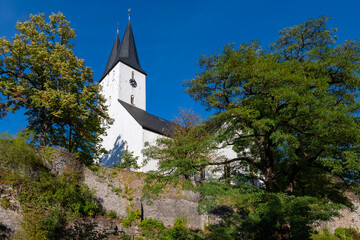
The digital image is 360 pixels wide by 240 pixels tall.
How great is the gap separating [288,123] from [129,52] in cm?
2837

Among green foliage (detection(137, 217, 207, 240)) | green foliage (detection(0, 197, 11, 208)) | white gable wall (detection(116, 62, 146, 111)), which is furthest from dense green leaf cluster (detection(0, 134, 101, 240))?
white gable wall (detection(116, 62, 146, 111))

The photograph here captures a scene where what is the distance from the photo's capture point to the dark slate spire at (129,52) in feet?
109

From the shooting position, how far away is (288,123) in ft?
30.6

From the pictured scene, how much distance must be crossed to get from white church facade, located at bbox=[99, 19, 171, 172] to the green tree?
15.6ft

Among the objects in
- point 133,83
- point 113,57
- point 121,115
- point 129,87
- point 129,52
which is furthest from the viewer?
point 113,57

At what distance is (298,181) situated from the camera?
1079 cm

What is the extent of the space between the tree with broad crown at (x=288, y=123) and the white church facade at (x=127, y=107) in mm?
12231

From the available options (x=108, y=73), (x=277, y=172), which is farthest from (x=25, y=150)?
(x=108, y=73)

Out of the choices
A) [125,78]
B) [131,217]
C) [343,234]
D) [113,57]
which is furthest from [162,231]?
[113,57]

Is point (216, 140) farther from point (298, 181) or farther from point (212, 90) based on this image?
point (298, 181)

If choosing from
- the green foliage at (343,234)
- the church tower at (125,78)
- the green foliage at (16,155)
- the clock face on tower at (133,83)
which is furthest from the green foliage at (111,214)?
the clock face on tower at (133,83)

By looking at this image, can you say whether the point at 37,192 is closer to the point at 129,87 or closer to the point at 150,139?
the point at 150,139

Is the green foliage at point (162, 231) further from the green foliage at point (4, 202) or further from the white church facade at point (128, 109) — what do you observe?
the white church facade at point (128, 109)

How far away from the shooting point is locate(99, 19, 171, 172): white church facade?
78.2 feet
